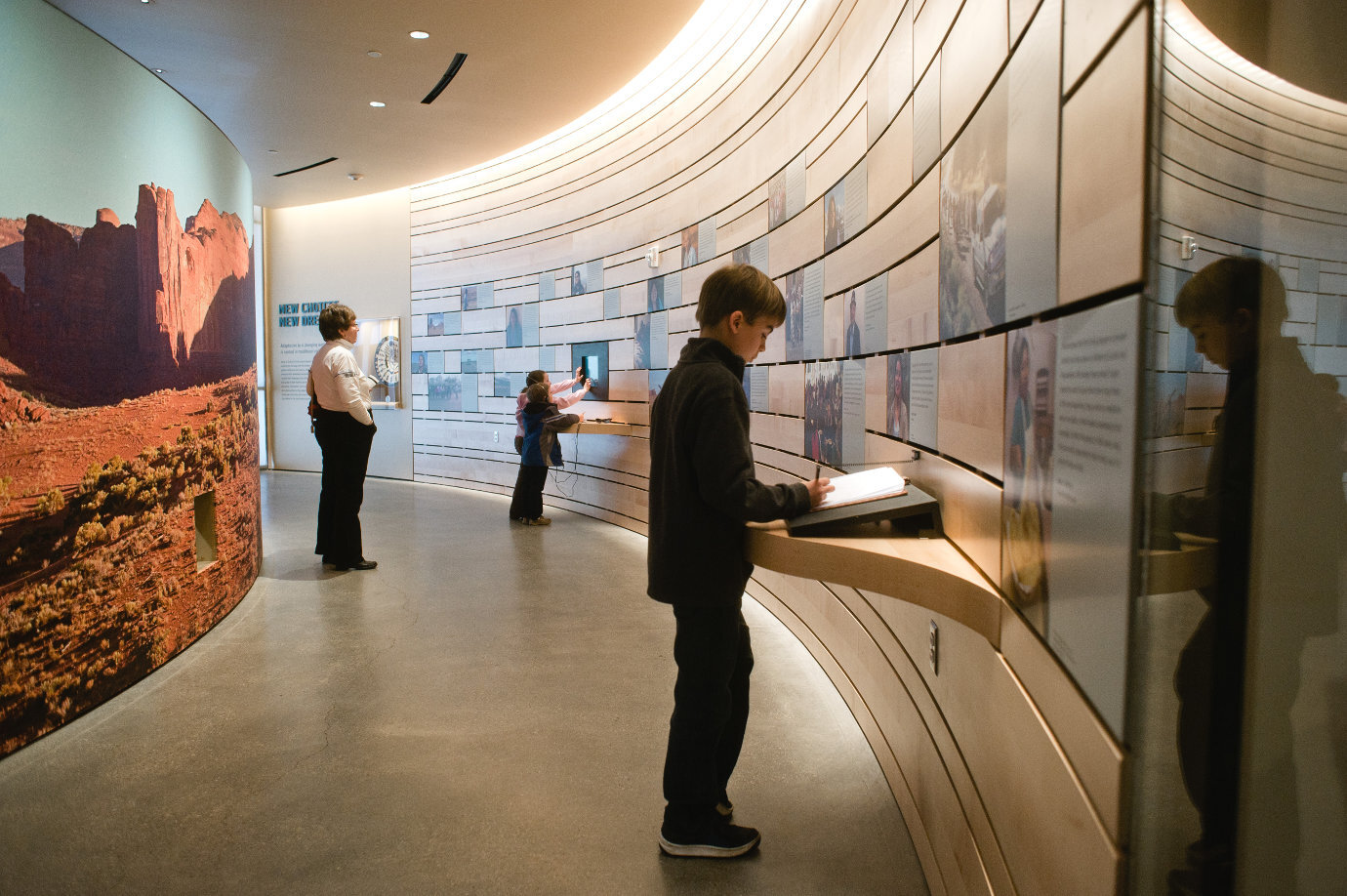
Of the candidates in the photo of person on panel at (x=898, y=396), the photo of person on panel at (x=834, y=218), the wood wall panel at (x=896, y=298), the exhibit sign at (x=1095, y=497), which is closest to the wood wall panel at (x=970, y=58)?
the wood wall panel at (x=896, y=298)

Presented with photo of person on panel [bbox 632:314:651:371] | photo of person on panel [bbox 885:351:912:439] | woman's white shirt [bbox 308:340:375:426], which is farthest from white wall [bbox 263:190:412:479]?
photo of person on panel [bbox 885:351:912:439]

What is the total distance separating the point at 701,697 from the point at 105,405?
2.64 m

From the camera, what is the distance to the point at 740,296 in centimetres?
205

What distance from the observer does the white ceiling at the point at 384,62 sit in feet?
16.1

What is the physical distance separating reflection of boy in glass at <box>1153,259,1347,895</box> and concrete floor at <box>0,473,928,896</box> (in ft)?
4.95

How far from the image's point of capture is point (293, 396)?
11.4m

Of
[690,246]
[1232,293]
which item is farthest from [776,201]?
[1232,293]

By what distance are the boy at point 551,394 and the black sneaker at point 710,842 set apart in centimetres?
523

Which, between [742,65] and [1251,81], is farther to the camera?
[742,65]

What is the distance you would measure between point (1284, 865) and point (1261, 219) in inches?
21.7

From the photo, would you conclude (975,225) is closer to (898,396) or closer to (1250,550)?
(898,396)

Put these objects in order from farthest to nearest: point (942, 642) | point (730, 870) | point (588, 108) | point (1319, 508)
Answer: point (588, 108) → point (730, 870) → point (942, 642) → point (1319, 508)

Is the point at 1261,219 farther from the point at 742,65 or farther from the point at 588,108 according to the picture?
the point at 588,108

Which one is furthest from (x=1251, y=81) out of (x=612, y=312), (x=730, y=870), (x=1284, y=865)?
(x=612, y=312)
